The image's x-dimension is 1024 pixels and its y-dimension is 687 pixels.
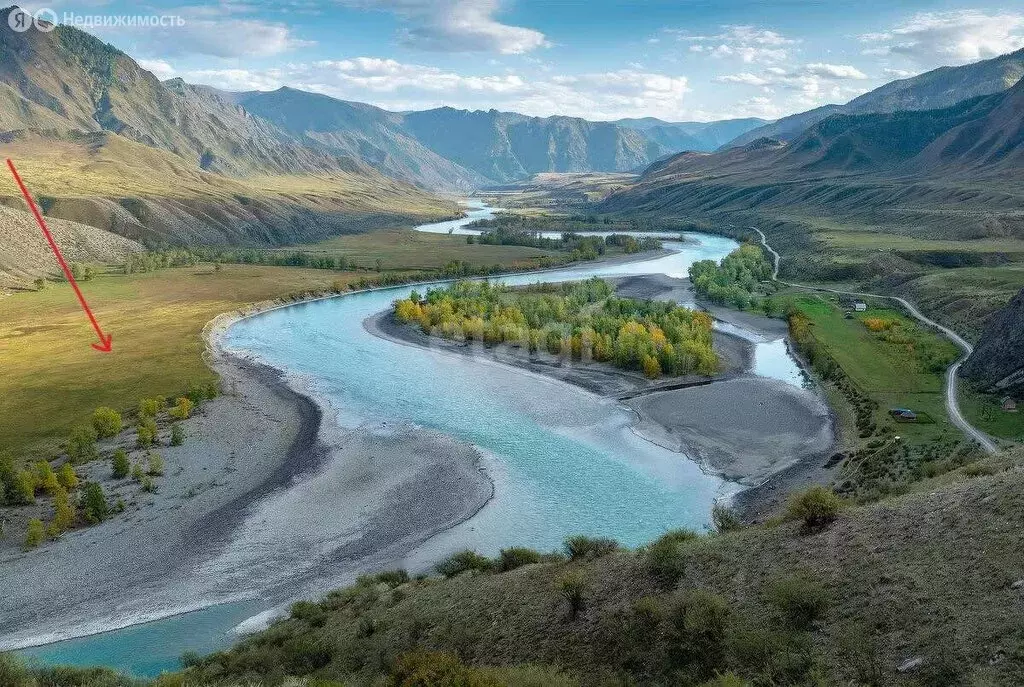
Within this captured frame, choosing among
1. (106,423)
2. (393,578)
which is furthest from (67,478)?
(393,578)

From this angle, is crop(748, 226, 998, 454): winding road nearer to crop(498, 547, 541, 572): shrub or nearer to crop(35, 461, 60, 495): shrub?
crop(498, 547, 541, 572): shrub

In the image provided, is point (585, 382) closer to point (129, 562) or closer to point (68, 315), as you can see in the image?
point (129, 562)

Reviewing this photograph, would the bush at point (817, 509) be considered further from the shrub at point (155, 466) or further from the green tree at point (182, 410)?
the green tree at point (182, 410)

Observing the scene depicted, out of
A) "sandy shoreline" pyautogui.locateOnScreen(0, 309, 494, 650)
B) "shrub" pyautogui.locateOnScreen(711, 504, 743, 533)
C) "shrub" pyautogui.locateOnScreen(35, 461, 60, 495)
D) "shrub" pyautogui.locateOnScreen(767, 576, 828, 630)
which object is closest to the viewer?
"shrub" pyautogui.locateOnScreen(767, 576, 828, 630)

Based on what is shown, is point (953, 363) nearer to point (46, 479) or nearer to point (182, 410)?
point (182, 410)

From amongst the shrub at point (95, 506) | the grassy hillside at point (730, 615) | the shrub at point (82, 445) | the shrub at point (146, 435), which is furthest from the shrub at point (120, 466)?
the grassy hillside at point (730, 615)

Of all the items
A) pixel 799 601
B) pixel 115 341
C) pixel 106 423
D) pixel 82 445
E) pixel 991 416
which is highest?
pixel 799 601

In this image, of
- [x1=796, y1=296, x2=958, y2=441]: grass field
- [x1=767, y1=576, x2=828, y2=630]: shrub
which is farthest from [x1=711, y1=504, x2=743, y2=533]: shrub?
[x1=796, y1=296, x2=958, y2=441]: grass field
